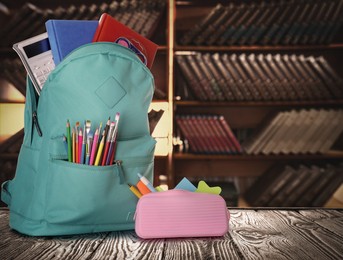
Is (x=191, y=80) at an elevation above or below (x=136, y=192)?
above

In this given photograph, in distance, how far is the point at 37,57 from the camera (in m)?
0.91

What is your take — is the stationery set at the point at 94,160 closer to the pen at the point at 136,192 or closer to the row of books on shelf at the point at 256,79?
the pen at the point at 136,192

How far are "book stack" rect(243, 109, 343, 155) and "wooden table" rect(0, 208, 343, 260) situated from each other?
189cm

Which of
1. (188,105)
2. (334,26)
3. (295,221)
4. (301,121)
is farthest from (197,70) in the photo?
(295,221)

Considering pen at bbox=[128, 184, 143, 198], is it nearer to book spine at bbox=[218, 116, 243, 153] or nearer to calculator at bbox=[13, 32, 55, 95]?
calculator at bbox=[13, 32, 55, 95]

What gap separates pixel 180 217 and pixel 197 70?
205 cm

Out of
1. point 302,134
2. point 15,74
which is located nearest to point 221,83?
point 302,134

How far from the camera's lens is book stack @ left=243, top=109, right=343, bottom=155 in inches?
109

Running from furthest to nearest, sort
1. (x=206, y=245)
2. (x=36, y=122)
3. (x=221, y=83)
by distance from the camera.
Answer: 1. (x=221, y=83)
2. (x=36, y=122)
3. (x=206, y=245)

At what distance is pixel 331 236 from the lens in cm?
80

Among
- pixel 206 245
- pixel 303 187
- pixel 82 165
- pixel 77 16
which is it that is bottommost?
pixel 303 187

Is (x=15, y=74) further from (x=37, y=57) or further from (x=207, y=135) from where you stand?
(x=37, y=57)

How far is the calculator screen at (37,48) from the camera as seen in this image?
2.94 feet

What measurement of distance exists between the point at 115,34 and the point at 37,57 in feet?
0.58
